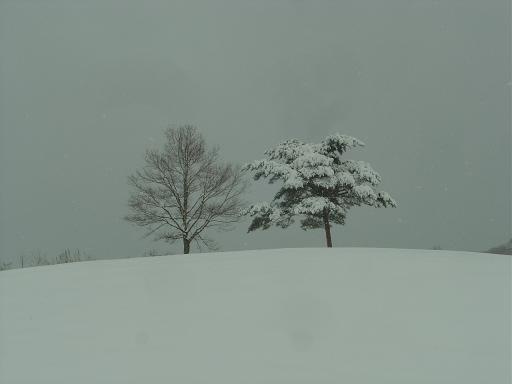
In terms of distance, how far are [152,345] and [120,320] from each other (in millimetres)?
953

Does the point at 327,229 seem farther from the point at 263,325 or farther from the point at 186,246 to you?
the point at 263,325

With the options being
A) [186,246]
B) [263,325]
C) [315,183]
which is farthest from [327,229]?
[263,325]

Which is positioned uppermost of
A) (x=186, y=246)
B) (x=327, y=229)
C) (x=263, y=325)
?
(x=327, y=229)

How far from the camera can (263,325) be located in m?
4.41

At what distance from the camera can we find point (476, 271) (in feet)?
22.5

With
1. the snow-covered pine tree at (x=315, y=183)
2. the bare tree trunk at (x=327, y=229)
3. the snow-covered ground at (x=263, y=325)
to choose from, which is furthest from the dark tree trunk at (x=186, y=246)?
the snow-covered ground at (x=263, y=325)

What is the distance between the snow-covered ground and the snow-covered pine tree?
13.4 metres

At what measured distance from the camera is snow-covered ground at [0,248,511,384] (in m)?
3.46

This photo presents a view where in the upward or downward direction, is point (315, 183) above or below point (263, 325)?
above

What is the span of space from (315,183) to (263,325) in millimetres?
16836

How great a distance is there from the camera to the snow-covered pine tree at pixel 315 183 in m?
20.7

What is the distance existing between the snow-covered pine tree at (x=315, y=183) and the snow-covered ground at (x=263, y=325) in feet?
44.0

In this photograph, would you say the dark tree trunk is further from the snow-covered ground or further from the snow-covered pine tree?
the snow-covered ground

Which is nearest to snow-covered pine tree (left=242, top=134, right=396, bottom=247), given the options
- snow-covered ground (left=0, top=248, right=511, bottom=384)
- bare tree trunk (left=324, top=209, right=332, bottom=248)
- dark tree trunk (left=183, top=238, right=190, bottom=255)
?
bare tree trunk (left=324, top=209, right=332, bottom=248)
